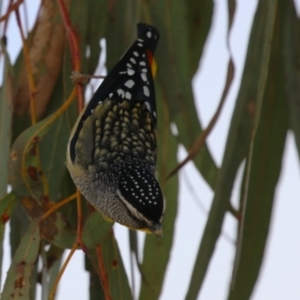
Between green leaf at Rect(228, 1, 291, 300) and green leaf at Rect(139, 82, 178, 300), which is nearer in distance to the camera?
green leaf at Rect(228, 1, 291, 300)

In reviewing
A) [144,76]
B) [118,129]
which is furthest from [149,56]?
[118,129]

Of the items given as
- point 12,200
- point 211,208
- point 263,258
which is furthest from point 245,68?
point 12,200

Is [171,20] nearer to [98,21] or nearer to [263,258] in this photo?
[98,21]

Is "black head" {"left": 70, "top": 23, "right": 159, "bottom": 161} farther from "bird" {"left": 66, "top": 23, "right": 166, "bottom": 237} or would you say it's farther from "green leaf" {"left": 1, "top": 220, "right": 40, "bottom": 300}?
"green leaf" {"left": 1, "top": 220, "right": 40, "bottom": 300}

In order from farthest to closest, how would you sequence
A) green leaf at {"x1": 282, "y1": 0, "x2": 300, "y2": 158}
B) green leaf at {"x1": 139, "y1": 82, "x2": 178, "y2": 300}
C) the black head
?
green leaf at {"x1": 139, "y1": 82, "x2": 178, "y2": 300}
the black head
green leaf at {"x1": 282, "y1": 0, "x2": 300, "y2": 158}

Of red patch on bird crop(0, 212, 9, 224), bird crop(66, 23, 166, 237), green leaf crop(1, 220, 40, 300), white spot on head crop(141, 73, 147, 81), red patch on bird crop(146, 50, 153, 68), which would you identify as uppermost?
red patch on bird crop(146, 50, 153, 68)

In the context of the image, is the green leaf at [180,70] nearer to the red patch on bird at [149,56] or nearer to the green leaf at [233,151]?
the red patch on bird at [149,56]

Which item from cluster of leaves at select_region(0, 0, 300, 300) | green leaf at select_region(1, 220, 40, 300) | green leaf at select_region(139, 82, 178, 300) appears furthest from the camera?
green leaf at select_region(139, 82, 178, 300)

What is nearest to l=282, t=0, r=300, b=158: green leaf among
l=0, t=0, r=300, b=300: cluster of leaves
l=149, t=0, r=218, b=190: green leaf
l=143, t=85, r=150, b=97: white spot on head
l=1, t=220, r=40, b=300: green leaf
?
l=0, t=0, r=300, b=300: cluster of leaves
